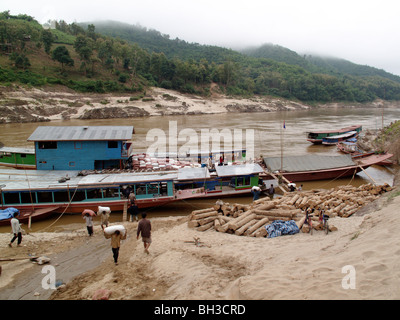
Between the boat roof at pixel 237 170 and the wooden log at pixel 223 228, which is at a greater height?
the boat roof at pixel 237 170

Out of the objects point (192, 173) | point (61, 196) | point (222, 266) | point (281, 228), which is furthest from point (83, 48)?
point (222, 266)

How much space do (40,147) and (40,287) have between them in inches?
496

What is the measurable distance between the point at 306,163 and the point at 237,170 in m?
7.30

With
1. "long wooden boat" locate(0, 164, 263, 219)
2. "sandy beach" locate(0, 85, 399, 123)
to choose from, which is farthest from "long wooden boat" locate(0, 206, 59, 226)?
"sandy beach" locate(0, 85, 399, 123)

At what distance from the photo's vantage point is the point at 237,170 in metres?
18.1

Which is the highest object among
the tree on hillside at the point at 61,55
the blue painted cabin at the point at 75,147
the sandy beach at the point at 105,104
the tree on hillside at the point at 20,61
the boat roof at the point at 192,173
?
the tree on hillside at the point at 61,55

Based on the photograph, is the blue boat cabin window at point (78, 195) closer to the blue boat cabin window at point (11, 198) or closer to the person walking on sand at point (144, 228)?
the blue boat cabin window at point (11, 198)

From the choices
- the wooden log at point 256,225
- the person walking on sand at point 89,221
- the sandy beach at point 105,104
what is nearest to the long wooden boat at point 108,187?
the person walking on sand at point 89,221

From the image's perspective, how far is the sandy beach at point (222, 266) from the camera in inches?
204

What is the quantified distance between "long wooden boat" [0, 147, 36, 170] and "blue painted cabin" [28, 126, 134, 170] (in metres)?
2.70

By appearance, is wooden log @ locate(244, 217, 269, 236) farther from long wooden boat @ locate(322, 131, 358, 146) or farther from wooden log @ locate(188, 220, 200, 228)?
long wooden boat @ locate(322, 131, 358, 146)

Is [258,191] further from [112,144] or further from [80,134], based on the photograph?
[80,134]
